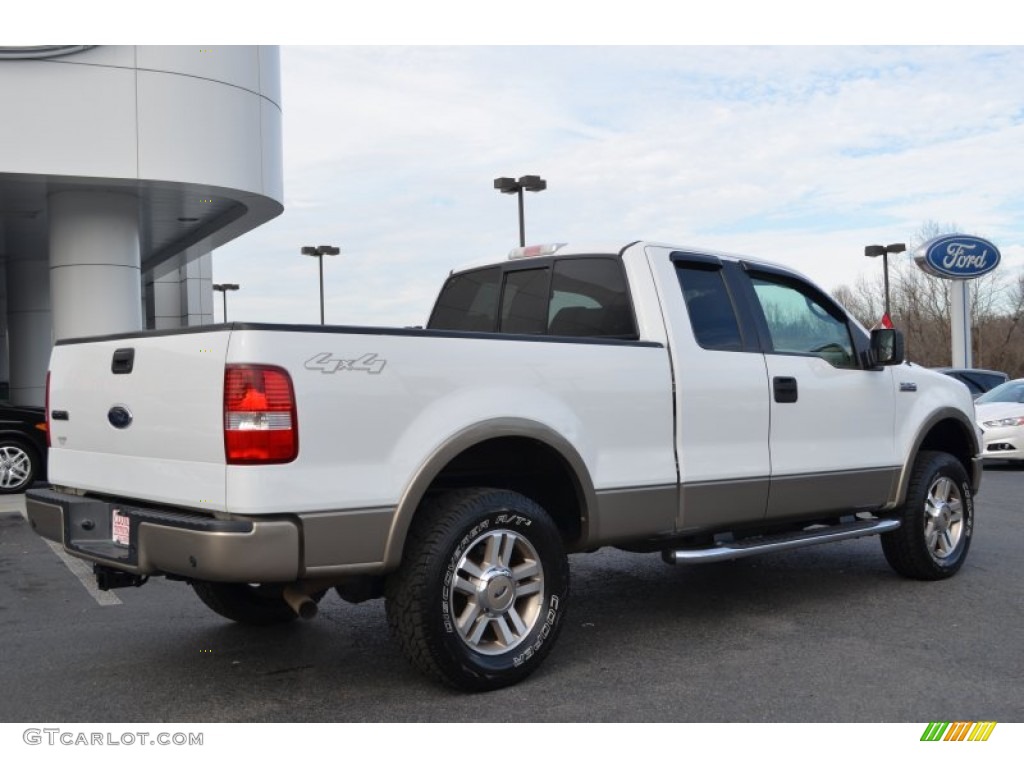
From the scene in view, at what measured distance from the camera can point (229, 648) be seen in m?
5.32

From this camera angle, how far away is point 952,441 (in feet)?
24.1

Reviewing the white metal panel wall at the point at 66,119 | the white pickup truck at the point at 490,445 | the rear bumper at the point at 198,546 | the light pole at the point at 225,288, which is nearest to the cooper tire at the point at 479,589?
the white pickup truck at the point at 490,445

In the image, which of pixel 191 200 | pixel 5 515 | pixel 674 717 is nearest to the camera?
pixel 674 717

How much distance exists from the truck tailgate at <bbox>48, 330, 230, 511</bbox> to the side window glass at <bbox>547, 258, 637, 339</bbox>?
2248 mm

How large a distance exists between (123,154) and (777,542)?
13.2m

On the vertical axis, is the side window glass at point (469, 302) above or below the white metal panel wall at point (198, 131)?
below

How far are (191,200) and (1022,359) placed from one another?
47.8 m

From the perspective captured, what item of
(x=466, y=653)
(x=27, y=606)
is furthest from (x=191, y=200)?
(x=466, y=653)

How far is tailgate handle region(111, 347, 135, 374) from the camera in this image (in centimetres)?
441

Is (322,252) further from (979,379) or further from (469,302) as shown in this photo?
(469,302)

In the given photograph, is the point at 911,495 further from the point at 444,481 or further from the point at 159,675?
the point at 159,675

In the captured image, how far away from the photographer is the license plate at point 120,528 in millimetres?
4305

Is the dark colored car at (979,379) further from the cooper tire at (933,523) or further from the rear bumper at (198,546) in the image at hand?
the rear bumper at (198,546)

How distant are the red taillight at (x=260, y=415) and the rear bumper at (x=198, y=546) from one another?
9.8 inches
